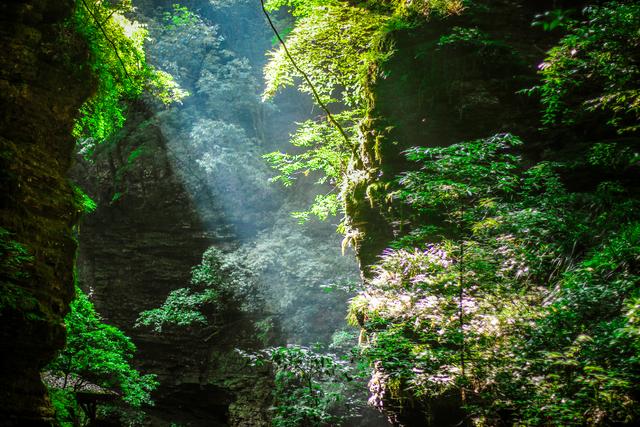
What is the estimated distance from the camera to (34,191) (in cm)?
358

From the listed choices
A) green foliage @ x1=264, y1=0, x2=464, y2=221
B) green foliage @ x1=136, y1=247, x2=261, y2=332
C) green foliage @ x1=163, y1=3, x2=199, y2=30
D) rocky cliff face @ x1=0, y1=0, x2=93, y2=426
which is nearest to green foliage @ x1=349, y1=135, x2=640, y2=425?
green foliage @ x1=264, y1=0, x2=464, y2=221

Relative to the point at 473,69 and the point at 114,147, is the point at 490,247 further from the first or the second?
the point at 114,147

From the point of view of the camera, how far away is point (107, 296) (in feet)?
41.4

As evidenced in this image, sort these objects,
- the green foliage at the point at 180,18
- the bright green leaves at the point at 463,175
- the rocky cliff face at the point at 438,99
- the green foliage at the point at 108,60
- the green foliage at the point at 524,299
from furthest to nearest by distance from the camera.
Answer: the green foliage at the point at 180,18 < the rocky cliff face at the point at 438,99 < the green foliage at the point at 108,60 < the bright green leaves at the point at 463,175 < the green foliage at the point at 524,299

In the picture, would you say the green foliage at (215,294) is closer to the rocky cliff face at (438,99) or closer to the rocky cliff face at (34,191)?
the rocky cliff face at (438,99)

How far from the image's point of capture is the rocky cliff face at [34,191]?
3.05 m

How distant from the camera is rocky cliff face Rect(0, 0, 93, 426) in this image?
10.00ft

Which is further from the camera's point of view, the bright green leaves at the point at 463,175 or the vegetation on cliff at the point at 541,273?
the bright green leaves at the point at 463,175

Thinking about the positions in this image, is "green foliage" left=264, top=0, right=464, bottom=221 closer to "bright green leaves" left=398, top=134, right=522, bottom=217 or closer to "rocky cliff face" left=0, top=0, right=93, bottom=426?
"bright green leaves" left=398, top=134, right=522, bottom=217

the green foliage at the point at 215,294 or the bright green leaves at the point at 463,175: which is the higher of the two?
the green foliage at the point at 215,294

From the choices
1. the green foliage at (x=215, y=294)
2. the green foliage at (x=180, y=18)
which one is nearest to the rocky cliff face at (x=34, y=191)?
the green foliage at (x=215, y=294)

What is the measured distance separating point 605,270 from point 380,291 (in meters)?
2.00

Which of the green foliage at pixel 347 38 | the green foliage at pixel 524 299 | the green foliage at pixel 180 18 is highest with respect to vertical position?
the green foliage at pixel 180 18

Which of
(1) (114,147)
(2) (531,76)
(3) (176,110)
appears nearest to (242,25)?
(3) (176,110)
